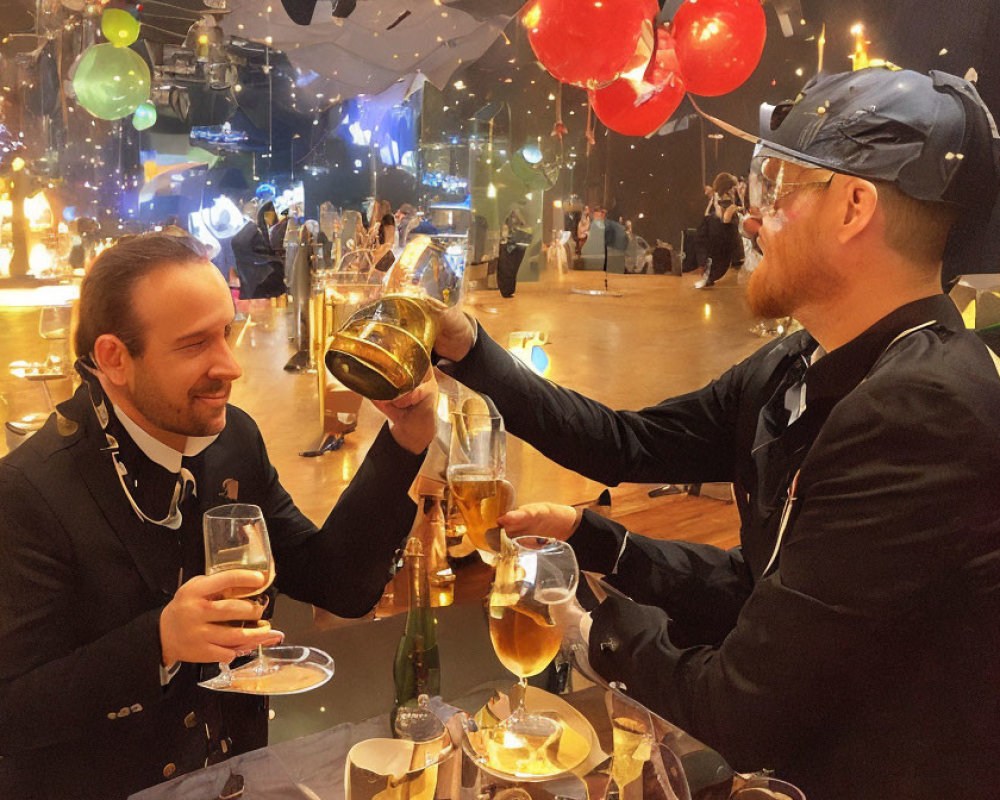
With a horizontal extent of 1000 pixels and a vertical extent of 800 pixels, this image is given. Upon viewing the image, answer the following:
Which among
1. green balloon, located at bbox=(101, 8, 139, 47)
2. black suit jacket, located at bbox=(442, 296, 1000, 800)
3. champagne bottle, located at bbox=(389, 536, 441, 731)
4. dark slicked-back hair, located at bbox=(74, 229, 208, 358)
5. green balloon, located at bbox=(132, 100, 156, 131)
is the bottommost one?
champagne bottle, located at bbox=(389, 536, 441, 731)

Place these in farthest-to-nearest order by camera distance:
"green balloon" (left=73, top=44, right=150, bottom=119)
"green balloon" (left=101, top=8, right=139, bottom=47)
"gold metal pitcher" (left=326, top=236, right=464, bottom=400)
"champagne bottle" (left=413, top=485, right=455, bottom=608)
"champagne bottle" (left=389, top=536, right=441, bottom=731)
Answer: "green balloon" (left=101, top=8, right=139, bottom=47)
"green balloon" (left=73, top=44, right=150, bottom=119)
"champagne bottle" (left=413, top=485, right=455, bottom=608)
"champagne bottle" (left=389, top=536, right=441, bottom=731)
"gold metal pitcher" (left=326, top=236, right=464, bottom=400)

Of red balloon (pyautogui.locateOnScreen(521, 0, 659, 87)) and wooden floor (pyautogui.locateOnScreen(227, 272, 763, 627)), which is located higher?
red balloon (pyautogui.locateOnScreen(521, 0, 659, 87))

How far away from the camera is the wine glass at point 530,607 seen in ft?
3.59

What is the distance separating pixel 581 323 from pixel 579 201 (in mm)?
785

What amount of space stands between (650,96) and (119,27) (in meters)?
2.60

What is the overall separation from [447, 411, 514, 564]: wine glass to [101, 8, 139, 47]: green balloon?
11.9 ft

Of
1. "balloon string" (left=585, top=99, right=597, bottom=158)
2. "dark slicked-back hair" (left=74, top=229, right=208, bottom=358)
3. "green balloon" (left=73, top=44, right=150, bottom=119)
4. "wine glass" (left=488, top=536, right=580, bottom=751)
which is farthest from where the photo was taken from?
"balloon string" (left=585, top=99, right=597, bottom=158)

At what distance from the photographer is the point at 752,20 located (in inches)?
139

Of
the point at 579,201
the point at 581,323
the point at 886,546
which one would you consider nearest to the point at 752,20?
the point at 579,201

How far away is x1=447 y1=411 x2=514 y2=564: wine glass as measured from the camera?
4.37 ft

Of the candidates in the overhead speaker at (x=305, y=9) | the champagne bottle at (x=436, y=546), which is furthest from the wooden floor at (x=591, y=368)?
the champagne bottle at (x=436, y=546)

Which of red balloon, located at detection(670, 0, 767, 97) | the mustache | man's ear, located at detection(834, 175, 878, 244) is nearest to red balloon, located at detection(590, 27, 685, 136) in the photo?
red balloon, located at detection(670, 0, 767, 97)

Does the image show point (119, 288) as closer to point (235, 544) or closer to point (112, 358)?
point (112, 358)

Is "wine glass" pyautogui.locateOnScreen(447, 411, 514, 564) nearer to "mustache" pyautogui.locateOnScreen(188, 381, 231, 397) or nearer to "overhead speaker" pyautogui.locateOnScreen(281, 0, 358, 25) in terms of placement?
"mustache" pyautogui.locateOnScreen(188, 381, 231, 397)
